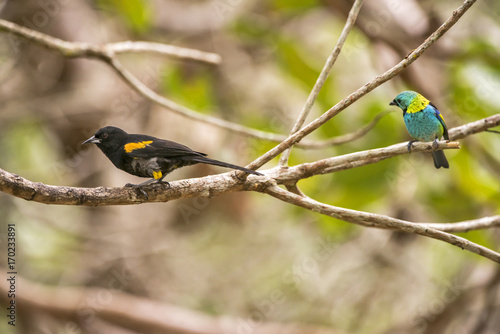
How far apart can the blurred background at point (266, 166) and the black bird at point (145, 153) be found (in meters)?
1.95

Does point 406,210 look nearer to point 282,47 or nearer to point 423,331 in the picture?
point 423,331

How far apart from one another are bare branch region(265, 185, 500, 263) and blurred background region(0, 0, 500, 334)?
2.12m

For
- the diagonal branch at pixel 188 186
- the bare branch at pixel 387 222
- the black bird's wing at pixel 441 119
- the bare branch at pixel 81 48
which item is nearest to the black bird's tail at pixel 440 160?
the black bird's wing at pixel 441 119

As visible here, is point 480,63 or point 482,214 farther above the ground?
point 480,63

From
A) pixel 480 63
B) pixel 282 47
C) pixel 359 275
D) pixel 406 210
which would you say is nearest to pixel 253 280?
pixel 359 275

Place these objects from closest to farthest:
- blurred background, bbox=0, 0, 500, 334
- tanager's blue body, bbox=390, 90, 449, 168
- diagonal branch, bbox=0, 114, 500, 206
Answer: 1. diagonal branch, bbox=0, 114, 500, 206
2. tanager's blue body, bbox=390, 90, 449, 168
3. blurred background, bbox=0, 0, 500, 334

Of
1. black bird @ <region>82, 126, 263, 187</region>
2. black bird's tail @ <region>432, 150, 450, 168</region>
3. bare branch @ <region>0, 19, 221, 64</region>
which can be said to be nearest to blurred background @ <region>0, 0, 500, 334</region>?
bare branch @ <region>0, 19, 221, 64</region>

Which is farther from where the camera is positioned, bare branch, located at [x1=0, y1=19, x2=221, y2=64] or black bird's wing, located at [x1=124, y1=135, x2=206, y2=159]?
bare branch, located at [x1=0, y1=19, x2=221, y2=64]

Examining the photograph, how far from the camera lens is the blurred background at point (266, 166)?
4.60 metres

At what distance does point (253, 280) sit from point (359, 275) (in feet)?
4.12

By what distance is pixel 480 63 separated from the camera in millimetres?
4602

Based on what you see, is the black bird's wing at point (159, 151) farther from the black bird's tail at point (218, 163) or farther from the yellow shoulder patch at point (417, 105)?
the yellow shoulder patch at point (417, 105)

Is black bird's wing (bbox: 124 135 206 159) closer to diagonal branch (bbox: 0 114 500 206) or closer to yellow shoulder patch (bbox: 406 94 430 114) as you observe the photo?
diagonal branch (bbox: 0 114 500 206)

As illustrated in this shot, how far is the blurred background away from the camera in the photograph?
4.60m
